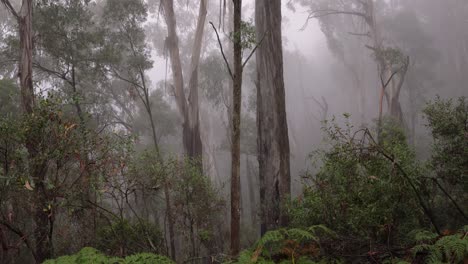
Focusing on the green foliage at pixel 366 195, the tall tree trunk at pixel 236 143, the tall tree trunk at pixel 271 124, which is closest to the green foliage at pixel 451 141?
the green foliage at pixel 366 195

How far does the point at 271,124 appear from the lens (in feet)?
26.6

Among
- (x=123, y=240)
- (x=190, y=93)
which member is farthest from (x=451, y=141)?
(x=190, y=93)

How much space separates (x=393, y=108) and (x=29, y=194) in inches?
493

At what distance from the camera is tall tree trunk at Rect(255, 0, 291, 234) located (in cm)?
751

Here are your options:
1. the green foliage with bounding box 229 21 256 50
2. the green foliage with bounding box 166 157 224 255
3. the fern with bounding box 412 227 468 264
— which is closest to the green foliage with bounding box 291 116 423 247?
the fern with bounding box 412 227 468 264

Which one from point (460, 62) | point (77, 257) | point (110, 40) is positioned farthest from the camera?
point (460, 62)

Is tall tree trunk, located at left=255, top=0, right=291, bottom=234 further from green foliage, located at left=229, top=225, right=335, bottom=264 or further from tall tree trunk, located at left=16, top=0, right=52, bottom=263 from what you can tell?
tall tree trunk, located at left=16, top=0, right=52, bottom=263

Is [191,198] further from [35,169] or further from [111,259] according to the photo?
[111,259]

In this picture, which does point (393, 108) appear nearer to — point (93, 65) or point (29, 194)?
point (93, 65)

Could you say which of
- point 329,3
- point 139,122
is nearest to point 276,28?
point 139,122

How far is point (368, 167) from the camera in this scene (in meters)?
4.61

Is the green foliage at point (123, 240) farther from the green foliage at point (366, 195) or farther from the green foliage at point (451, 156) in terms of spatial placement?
the green foliage at point (451, 156)

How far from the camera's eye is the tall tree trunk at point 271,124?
7.51 m

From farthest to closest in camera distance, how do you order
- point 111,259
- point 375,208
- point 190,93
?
point 190,93 → point 375,208 → point 111,259
